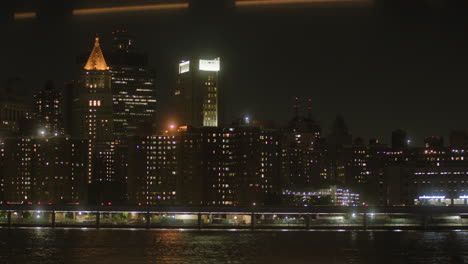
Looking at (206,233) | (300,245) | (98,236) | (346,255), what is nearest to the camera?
(346,255)

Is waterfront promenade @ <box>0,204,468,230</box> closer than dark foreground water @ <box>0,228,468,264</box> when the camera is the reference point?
No

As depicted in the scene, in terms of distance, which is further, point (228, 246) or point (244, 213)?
point (244, 213)

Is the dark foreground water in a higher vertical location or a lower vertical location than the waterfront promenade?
lower

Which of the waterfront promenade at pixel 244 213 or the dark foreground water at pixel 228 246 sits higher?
the waterfront promenade at pixel 244 213

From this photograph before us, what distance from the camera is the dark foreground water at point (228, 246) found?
113m

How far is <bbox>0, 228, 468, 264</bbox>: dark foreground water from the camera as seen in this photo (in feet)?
369

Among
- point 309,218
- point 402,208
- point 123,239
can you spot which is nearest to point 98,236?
point 123,239

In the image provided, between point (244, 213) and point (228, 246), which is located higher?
point (244, 213)

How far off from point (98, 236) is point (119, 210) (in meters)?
28.2

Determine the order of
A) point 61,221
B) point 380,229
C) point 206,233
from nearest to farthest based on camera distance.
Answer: point 206,233 → point 380,229 → point 61,221

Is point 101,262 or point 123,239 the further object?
point 123,239

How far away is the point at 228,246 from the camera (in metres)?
132

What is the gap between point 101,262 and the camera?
106062 millimetres

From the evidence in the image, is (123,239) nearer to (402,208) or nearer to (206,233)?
(206,233)
